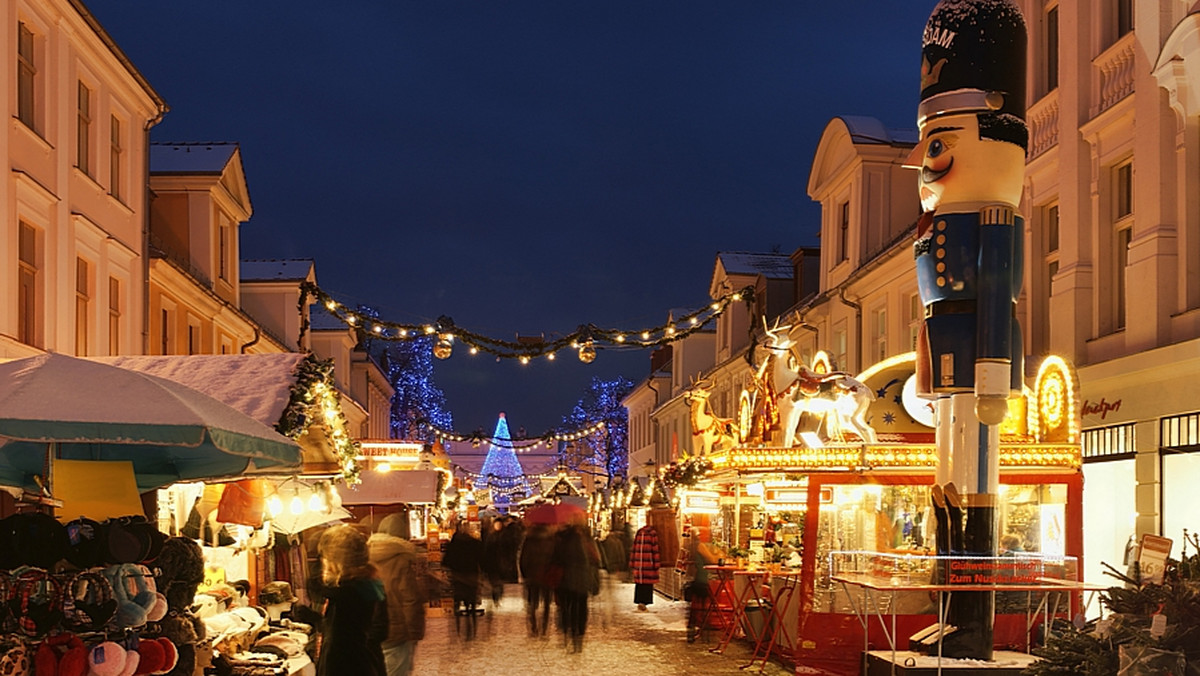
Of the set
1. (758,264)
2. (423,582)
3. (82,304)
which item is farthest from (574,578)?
(758,264)

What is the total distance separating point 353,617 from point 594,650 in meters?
9.84

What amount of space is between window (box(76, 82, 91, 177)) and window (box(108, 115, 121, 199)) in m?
0.83

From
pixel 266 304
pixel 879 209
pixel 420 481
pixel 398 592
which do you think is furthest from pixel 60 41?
pixel 266 304

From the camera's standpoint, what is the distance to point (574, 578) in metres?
18.6

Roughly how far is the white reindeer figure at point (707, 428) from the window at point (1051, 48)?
755 centimetres

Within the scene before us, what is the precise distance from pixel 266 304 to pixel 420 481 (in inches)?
299

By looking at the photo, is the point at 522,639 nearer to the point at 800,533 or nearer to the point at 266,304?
the point at 800,533

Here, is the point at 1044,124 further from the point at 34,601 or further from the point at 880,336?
the point at 34,601

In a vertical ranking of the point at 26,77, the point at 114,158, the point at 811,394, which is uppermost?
the point at 26,77

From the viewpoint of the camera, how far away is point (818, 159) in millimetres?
27375

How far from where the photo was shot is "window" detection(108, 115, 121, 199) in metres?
19.7

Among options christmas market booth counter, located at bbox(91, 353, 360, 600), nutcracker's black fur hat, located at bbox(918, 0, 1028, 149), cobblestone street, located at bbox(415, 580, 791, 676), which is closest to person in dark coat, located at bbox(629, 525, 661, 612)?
cobblestone street, located at bbox(415, 580, 791, 676)

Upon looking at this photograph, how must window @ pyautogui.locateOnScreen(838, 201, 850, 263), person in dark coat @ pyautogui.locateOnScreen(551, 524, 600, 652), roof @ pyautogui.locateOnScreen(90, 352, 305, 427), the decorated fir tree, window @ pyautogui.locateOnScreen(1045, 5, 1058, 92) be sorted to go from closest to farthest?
the decorated fir tree < roof @ pyautogui.locateOnScreen(90, 352, 305, 427) < window @ pyautogui.locateOnScreen(1045, 5, 1058, 92) < person in dark coat @ pyautogui.locateOnScreen(551, 524, 600, 652) < window @ pyautogui.locateOnScreen(838, 201, 850, 263)

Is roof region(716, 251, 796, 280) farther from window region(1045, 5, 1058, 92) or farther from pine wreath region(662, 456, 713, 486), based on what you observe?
window region(1045, 5, 1058, 92)
